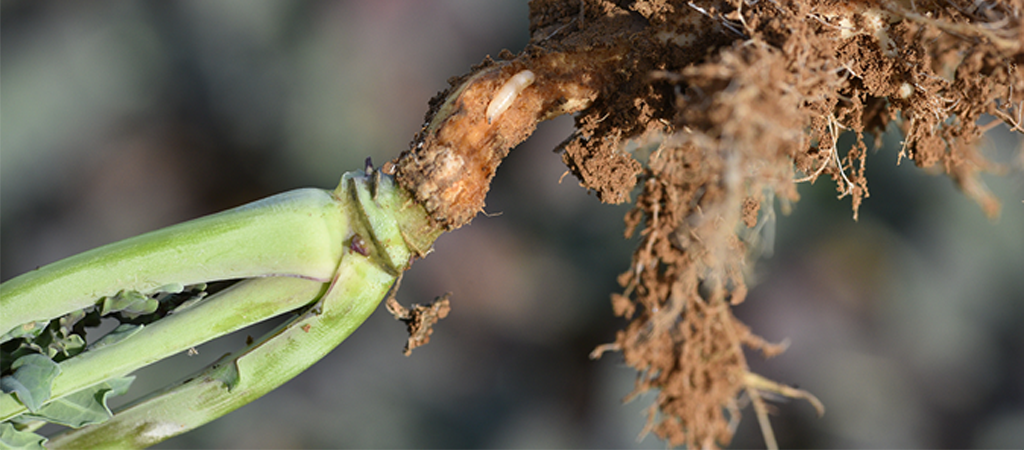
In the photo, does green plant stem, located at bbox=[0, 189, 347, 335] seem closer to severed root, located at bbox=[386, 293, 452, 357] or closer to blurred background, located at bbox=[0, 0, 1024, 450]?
severed root, located at bbox=[386, 293, 452, 357]

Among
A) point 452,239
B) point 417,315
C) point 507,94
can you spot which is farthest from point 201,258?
point 452,239

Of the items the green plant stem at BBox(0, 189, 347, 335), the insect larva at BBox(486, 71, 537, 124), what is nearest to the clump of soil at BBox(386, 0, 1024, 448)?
the insect larva at BBox(486, 71, 537, 124)

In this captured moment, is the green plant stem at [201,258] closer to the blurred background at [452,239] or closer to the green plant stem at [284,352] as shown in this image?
the green plant stem at [284,352]

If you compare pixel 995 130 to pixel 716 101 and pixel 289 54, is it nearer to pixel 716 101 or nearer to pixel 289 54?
pixel 716 101

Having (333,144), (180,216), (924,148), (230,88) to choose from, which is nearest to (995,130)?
(924,148)

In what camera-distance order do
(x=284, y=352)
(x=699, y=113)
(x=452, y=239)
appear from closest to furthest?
(x=699, y=113) < (x=284, y=352) < (x=452, y=239)

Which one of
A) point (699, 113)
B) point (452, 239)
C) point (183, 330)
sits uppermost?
point (183, 330)

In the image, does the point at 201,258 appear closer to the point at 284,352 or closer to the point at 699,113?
the point at 284,352
